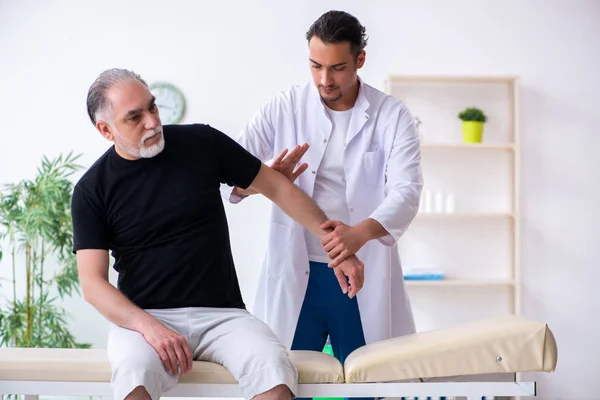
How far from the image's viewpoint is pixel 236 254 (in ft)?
13.5

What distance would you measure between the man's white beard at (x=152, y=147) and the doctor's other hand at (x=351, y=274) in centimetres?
56

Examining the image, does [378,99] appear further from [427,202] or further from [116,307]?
[427,202]

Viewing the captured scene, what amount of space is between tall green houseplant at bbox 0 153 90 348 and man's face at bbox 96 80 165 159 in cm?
193

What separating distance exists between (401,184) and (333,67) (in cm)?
38

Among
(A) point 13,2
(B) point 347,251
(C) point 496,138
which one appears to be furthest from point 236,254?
(B) point 347,251

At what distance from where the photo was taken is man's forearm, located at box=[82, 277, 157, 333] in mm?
1681

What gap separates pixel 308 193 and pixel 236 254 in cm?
203

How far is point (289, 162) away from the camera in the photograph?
81.4 inches

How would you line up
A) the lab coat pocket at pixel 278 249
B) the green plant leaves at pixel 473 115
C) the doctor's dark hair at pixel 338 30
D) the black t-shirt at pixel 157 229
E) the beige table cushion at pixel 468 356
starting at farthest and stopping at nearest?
1. the green plant leaves at pixel 473 115
2. the lab coat pocket at pixel 278 249
3. the doctor's dark hair at pixel 338 30
4. the black t-shirt at pixel 157 229
5. the beige table cushion at pixel 468 356

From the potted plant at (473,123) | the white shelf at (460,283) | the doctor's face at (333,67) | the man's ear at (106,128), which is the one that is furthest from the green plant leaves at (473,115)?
the man's ear at (106,128)

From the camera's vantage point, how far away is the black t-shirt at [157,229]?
179 centimetres

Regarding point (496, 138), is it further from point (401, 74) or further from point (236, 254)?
point (236, 254)

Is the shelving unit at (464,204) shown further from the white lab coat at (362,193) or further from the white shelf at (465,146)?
the white lab coat at (362,193)

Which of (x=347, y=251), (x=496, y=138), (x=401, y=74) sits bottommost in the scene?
(x=347, y=251)
